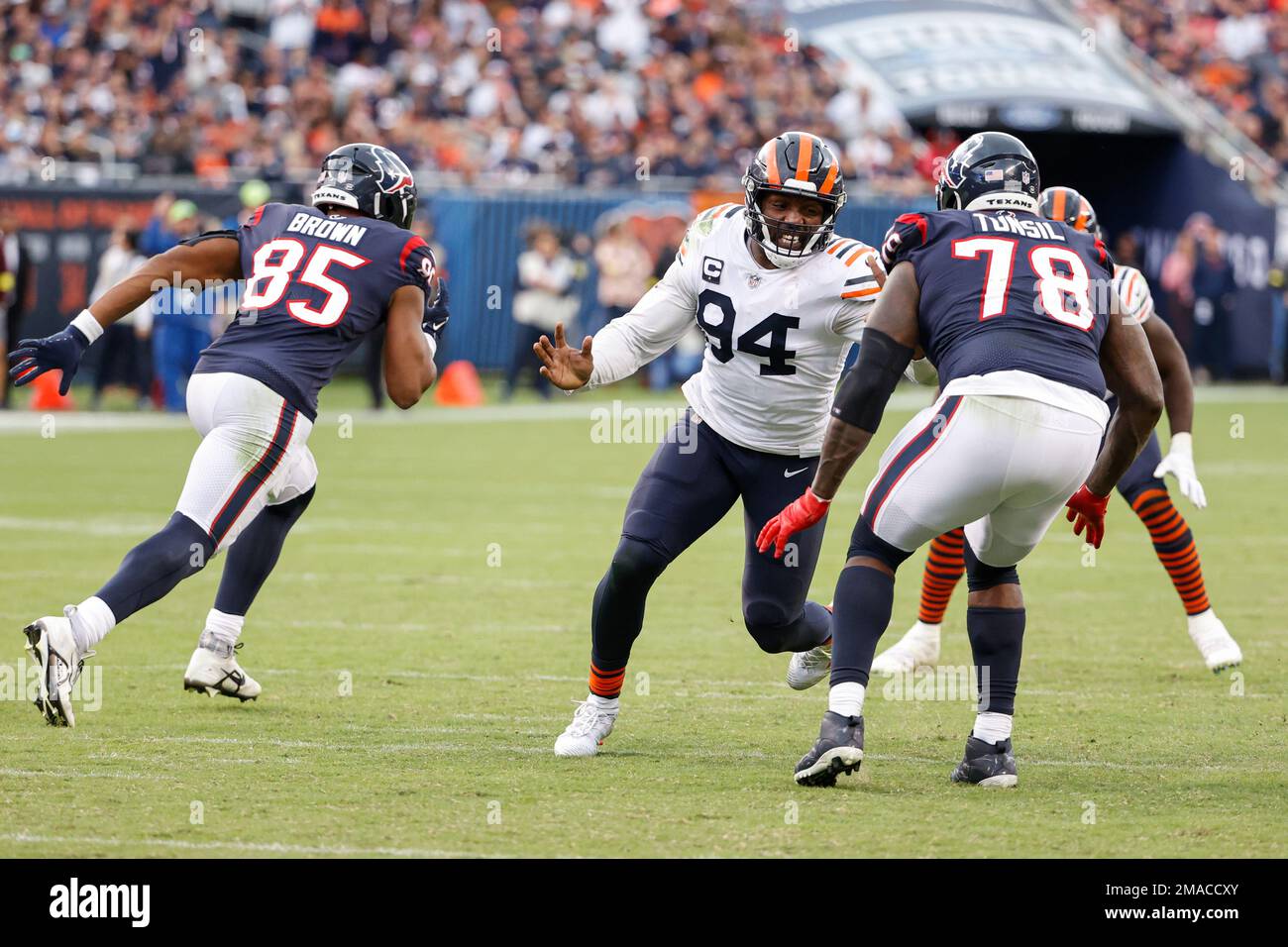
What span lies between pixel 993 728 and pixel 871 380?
1091 mm

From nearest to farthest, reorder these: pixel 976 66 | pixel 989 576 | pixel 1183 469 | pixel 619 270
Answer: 1. pixel 989 576
2. pixel 1183 469
3. pixel 619 270
4. pixel 976 66

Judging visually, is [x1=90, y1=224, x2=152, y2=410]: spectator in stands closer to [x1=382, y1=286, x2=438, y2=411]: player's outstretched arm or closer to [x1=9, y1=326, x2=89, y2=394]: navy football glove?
[x1=9, y1=326, x2=89, y2=394]: navy football glove

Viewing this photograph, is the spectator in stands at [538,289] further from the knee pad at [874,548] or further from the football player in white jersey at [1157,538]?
the knee pad at [874,548]

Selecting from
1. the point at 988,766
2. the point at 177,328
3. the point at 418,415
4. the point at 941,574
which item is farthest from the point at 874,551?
the point at 418,415

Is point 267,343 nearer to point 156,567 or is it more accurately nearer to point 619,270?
point 156,567

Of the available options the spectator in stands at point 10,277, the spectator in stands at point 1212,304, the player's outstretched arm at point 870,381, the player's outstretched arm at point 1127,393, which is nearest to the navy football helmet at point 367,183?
the player's outstretched arm at point 870,381

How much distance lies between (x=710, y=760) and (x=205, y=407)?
6.41 feet

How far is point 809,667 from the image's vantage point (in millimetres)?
6715

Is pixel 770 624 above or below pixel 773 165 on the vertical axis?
below

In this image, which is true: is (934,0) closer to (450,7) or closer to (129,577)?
(450,7)

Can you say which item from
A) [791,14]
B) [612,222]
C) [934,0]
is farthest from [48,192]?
[934,0]

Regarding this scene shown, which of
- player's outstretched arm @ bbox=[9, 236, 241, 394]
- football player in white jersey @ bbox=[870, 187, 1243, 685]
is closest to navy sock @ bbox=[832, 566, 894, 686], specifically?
football player in white jersey @ bbox=[870, 187, 1243, 685]

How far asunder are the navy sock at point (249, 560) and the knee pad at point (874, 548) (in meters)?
2.13

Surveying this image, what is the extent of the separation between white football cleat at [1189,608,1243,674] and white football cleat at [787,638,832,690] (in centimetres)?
180
